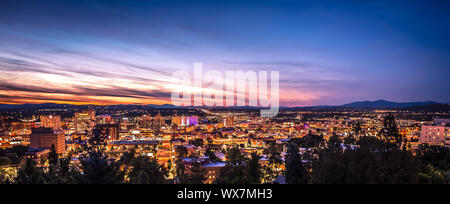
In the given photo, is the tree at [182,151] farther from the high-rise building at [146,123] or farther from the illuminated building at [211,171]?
the high-rise building at [146,123]

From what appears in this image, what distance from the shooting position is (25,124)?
84438mm

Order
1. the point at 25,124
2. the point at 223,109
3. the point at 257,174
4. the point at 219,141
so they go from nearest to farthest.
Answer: the point at 257,174
the point at 219,141
the point at 25,124
the point at 223,109

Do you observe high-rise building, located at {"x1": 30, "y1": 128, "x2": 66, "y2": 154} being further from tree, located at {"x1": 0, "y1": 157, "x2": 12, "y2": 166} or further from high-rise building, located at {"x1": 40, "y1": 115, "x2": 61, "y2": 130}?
high-rise building, located at {"x1": 40, "y1": 115, "x2": 61, "y2": 130}

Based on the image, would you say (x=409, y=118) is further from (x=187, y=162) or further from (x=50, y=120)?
(x=50, y=120)

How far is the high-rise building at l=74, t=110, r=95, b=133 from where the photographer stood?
95.7 m

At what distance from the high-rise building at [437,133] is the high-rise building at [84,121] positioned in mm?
94863

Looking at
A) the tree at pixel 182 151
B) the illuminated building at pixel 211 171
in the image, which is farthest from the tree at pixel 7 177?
the tree at pixel 182 151

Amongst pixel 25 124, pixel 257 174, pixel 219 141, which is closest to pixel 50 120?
pixel 25 124

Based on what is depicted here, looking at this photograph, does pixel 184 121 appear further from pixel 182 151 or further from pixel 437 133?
pixel 437 133

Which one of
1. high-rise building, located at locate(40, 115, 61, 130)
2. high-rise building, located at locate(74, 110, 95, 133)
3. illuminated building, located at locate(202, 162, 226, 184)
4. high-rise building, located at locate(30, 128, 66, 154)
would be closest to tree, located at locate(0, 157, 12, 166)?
high-rise building, located at locate(30, 128, 66, 154)

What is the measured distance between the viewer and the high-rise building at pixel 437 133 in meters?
35.5
